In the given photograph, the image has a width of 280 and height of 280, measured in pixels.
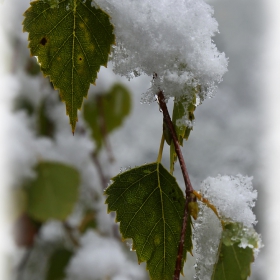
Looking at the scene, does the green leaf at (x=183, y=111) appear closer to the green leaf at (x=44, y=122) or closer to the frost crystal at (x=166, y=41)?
the frost crystal at (x=166, y=41)

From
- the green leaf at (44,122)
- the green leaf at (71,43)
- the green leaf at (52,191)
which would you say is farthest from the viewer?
the green leaf at (44,122)

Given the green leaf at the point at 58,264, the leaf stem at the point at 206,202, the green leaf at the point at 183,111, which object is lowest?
the leaf stem at the point at 206,202

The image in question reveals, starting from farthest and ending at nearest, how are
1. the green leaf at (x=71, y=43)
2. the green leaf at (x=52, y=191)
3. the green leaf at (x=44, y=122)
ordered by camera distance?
the green leaf at (x=44, y=122) → the green leaf at (x=52, y=191) → the green leaf at (x=71, y=43)

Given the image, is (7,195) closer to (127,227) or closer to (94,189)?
(94,189)

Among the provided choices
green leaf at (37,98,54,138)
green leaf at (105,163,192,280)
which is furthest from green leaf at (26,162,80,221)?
green leaf at (105,163,192,280)

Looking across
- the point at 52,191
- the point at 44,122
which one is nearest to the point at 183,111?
the point at 52,191

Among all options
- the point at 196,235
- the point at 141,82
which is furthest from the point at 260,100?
the point at 196,235

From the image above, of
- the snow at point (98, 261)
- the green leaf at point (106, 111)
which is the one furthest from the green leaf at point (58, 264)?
the green leaf at point (106, 111)
